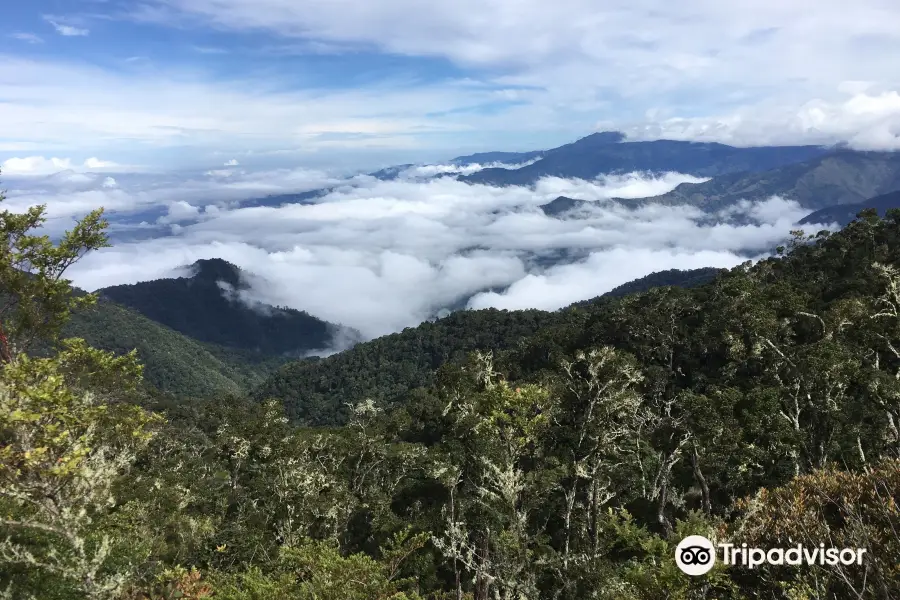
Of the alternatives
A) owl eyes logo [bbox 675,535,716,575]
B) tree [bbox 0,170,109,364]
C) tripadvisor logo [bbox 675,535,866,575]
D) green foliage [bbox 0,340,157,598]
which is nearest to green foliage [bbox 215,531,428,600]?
green foliage [bbox 0,340,157,598]

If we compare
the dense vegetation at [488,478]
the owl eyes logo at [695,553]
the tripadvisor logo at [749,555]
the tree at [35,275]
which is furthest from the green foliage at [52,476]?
the tripadvisor logo at [749,555]

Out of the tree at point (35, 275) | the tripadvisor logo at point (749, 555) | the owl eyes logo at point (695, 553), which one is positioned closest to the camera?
the tripadvisor logo at point (749, 555)

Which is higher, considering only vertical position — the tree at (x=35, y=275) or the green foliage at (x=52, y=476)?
the tree at (x=35, y=275)

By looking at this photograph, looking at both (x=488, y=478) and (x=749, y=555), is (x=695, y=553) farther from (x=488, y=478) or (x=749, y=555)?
(x=488, y=478)

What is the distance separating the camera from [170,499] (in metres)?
30.9

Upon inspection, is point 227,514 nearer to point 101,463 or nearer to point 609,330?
point 101,463

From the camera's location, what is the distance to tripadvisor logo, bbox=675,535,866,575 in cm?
1233

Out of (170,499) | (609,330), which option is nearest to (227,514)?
(170,499)

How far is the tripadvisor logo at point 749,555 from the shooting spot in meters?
12.3

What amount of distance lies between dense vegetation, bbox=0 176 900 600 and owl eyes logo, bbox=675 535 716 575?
28cm

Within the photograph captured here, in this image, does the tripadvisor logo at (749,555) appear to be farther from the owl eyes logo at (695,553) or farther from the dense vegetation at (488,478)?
the dense vegetation at (488,478)

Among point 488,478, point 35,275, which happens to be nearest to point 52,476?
point 35,275

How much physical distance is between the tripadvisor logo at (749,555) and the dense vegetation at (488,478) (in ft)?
0.83

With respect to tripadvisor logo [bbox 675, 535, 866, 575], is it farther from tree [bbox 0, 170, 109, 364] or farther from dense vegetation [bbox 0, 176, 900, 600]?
tree [bbox 0, 170, 109, 364]
